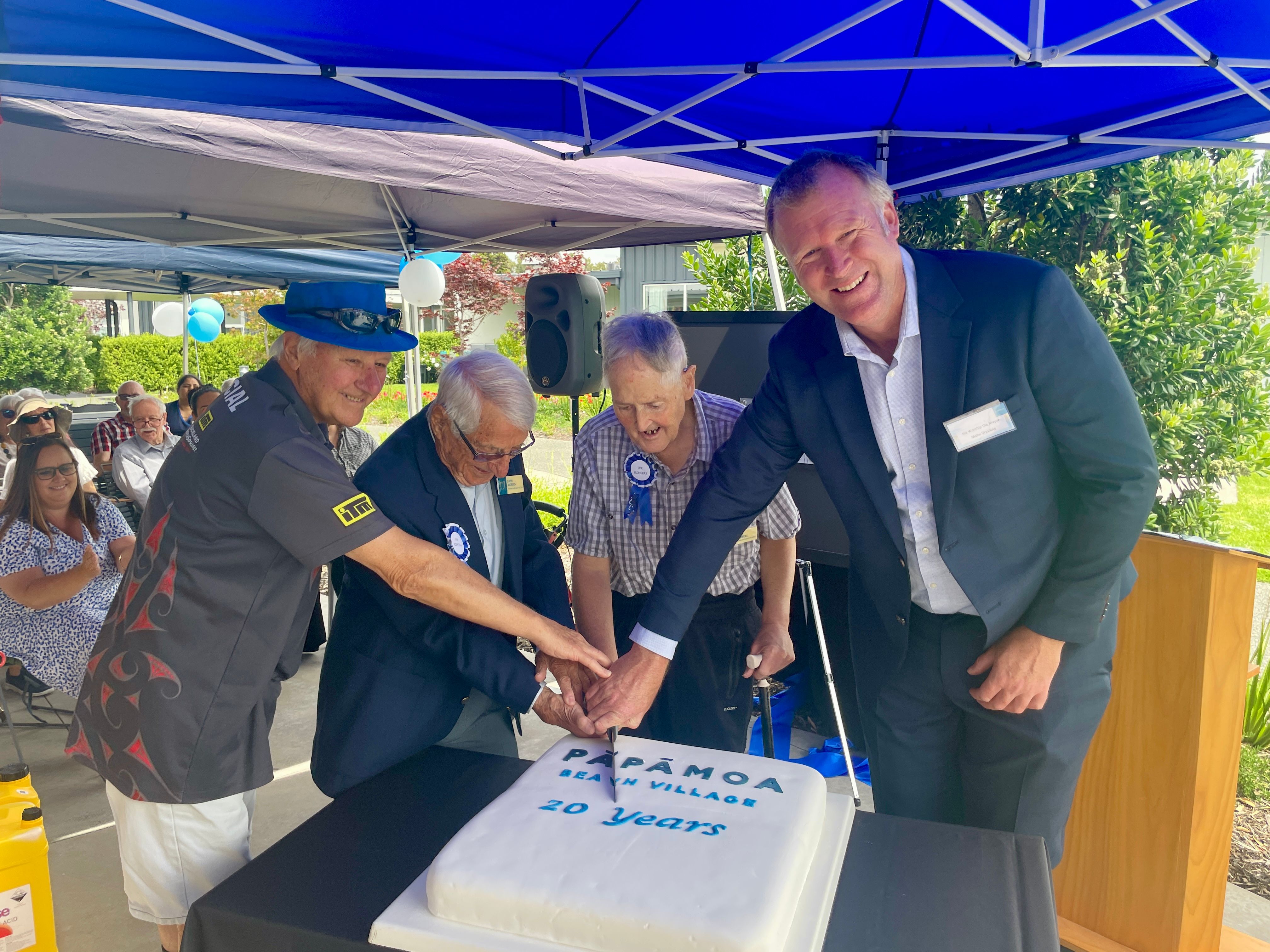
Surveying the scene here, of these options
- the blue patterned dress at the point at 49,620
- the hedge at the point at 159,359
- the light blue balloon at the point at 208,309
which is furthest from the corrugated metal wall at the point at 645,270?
the blue patterned dress at the point at 49,620

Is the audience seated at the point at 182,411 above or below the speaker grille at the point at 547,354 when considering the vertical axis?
below

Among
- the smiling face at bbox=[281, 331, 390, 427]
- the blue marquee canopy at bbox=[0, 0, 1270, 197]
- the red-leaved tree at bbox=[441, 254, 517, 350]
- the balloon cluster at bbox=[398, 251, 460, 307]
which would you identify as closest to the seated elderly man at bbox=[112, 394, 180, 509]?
the balloon cluster at bbox=[398, 251, 460, 307]

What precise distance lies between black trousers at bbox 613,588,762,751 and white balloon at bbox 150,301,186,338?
42.9 feet

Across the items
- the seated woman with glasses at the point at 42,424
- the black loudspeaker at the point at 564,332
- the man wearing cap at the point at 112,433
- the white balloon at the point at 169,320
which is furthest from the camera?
the white balloon at the point at 169,320

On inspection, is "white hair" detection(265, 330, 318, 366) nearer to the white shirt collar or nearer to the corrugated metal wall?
the white shirt collar

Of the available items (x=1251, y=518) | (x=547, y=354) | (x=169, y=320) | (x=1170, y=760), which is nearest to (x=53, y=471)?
(x=547, y=354)

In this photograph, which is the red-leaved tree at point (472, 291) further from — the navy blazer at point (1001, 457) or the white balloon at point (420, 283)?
the navy blazer at point (1001, 457)

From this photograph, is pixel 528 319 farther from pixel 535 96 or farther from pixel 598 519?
pixel 598 519

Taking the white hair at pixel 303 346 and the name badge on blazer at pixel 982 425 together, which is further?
the white hair at pixel 303 346

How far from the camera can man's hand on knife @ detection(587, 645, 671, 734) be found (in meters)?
1.45

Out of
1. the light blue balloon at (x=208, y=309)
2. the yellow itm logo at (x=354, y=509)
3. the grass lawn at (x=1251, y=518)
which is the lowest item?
the grass lawn at (x=1251, y=518)

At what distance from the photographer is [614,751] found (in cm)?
123

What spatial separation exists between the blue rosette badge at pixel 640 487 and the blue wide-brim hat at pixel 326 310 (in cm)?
66

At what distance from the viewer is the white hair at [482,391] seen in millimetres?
1714
